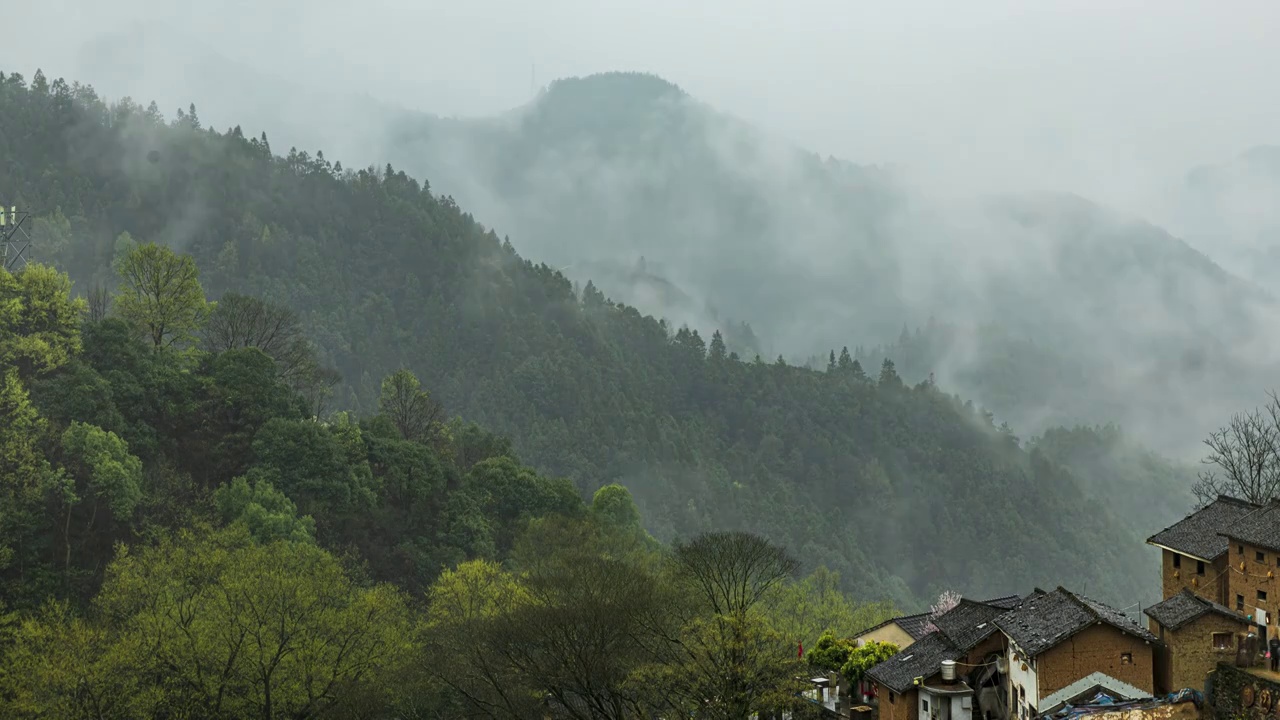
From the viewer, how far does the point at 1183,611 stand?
40.0 meters

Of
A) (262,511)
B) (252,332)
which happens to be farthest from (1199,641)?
(252,332)

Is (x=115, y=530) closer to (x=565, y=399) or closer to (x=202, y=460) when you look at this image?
(x=202, y=460)

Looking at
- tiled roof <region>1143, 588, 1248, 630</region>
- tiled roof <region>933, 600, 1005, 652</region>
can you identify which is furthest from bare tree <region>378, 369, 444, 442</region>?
tiled roof <region>1143, 588, 1248, 630</region>

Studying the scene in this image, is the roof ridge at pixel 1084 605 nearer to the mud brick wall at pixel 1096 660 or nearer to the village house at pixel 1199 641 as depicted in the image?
the mud brick wall at pixel 1096 660

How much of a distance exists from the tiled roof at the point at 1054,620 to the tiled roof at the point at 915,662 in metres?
2.65

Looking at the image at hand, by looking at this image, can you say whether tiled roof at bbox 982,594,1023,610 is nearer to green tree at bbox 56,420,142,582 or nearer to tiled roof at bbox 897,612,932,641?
tiled roof at bbox 897,612,932,641

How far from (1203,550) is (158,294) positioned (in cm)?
6882

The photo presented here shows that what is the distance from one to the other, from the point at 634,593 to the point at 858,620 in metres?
→ 31.3

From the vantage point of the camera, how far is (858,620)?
79438 millimetres

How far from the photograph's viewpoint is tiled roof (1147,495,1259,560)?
4512 cm

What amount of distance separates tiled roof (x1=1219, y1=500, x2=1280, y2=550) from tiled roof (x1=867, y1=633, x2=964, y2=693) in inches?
414

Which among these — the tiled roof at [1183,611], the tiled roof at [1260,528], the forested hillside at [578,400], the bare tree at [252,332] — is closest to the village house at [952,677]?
the tiled roof at [1183,611]

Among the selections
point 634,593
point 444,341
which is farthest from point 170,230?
point 634,593

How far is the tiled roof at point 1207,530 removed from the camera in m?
45.1
